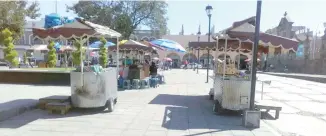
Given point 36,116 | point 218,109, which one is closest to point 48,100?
point 36,116

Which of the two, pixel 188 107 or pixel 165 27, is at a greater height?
pixel 165 27

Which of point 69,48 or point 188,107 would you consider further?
point 69,48

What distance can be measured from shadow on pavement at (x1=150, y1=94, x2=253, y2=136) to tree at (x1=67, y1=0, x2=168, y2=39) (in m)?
32.1

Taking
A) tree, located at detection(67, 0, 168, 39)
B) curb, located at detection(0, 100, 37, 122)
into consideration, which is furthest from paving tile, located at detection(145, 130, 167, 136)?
tree, located at detection(67, 0, 168, 39)

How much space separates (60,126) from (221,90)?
436 centimetres

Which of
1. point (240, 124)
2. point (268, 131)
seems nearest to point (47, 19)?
point (240, 124)

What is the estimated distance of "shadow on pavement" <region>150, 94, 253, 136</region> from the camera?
6527 millimetres

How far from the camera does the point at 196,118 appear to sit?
293 inches

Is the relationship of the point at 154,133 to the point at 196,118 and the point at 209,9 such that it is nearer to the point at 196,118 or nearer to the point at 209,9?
the point at 196,118

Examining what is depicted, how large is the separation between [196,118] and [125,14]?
35.9 m

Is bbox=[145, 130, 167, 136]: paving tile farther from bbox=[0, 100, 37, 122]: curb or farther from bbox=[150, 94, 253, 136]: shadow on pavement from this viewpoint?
bbox=[0, 100, 37, 122]: curb

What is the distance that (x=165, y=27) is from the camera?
45.1m

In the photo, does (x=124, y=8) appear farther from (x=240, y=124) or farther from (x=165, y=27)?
(x=240, y=124)

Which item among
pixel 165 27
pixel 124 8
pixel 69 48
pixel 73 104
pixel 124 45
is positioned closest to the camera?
pixel 73 104
